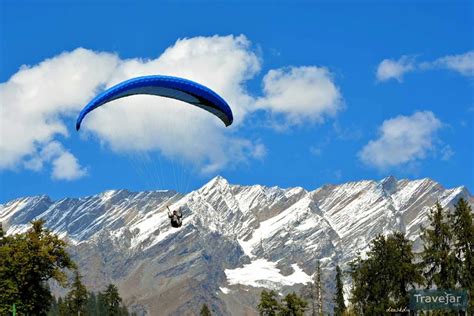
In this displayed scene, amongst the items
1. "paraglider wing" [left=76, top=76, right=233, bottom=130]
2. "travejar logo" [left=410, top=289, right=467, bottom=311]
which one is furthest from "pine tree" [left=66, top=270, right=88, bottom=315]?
"travejar logo" [left=410, top=289, right=467, bottom=311]

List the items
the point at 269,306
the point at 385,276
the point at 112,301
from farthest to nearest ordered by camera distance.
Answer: the point at 112,301, the point at 269,306, the point at 385,276

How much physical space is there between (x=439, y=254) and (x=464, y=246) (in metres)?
2.63

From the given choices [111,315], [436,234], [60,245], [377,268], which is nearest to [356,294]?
[377,268]

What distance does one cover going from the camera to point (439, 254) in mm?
62438

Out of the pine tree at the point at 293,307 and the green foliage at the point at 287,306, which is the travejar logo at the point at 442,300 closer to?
the green foliage at the point at 287,306

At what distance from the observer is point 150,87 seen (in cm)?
4359

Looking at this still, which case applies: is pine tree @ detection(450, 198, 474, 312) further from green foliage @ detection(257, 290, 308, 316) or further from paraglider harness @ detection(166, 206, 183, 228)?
paraglider harness @ detection(166, 206, 183, 228)

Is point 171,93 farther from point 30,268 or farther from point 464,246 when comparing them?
point 464,246

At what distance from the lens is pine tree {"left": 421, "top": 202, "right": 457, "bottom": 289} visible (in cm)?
6203

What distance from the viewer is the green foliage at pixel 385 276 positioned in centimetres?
6881

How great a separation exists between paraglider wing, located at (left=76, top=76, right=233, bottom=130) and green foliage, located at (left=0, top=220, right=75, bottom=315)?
2409 centimetres

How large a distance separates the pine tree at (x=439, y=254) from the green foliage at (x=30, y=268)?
88.2 feet

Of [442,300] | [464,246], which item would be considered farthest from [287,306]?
[442,300]

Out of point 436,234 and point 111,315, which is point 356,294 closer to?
point 436,234
